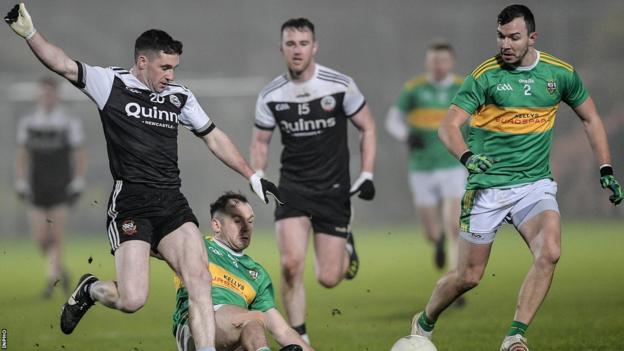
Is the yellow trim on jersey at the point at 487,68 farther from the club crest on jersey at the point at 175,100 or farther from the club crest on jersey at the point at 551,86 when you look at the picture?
the club crest on jersey at the point at 175,100

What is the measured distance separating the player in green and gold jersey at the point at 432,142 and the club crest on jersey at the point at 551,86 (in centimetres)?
537

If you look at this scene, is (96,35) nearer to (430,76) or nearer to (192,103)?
(430,76)

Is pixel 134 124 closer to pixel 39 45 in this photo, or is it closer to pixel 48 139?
pixel 39 45

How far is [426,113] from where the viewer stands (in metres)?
15.1

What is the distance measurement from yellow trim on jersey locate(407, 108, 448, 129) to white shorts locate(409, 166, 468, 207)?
0.63m

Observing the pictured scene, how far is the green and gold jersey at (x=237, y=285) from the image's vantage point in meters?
8.03

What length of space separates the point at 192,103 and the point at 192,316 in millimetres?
Result: 1616

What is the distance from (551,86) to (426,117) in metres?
6.60

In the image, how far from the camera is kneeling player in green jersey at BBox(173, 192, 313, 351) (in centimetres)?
777

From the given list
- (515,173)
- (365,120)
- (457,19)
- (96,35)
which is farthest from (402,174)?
(515,173)

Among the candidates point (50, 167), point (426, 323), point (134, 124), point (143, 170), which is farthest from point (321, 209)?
point (50, 167)

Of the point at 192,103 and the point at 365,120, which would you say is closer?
the point at 192,103

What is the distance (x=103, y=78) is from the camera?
26.1ft

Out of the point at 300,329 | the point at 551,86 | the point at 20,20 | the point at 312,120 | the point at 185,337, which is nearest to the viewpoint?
the point at 20,20
